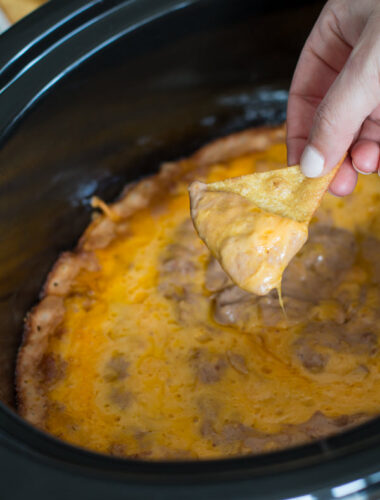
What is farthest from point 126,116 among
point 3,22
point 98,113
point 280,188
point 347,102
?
point 347,102

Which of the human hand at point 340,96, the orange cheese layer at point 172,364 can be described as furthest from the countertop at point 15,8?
the human hand at point 340,96

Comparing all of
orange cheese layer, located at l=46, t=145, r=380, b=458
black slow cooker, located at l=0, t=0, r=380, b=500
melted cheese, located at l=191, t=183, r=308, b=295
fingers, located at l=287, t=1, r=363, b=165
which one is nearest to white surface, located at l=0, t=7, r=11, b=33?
black slow cooker, located at l=0, t=0, r=380, b=500

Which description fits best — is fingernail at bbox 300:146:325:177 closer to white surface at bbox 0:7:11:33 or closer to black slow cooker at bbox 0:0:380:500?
black slow cooker at bbox 0:0:380:500

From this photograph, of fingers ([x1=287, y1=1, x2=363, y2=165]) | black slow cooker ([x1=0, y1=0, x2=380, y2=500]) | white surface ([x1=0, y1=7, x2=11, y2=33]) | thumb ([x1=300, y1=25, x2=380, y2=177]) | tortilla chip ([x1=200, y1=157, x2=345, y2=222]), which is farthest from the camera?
white surface ([x1=0, y1=7, x2=11, y2=33])

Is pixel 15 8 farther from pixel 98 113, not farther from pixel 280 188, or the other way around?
pixel 280 188

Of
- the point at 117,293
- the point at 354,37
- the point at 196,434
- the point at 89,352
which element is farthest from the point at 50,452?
the point at 354,37

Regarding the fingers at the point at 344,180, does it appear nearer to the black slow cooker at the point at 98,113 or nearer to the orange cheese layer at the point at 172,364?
the orange cheese layer at the point at 172,364

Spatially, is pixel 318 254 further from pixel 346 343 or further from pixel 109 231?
pixel 109 231
